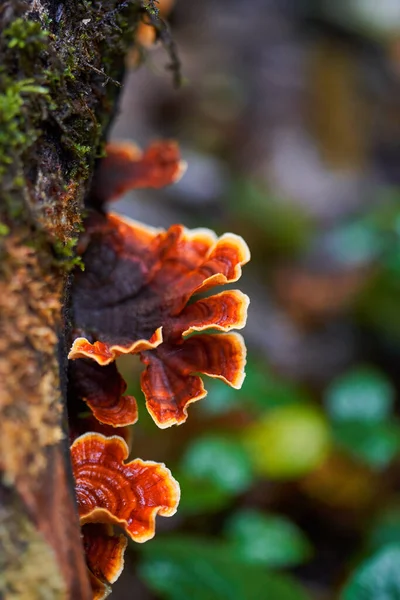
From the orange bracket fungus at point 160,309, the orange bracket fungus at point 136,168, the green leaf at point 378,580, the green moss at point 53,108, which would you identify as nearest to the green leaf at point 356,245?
the green leaf at point 378,580

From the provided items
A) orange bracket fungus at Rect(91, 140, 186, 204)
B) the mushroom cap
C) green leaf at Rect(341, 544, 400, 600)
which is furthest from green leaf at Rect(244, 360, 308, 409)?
the mushroom cap

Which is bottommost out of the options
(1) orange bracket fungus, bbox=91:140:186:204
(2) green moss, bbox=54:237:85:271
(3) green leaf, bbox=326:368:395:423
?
(3) green leaf, bbox=326:368:395:423

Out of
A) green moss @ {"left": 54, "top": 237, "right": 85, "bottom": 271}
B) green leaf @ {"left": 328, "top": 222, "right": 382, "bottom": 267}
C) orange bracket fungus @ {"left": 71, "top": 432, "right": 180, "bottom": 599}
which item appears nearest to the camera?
green moss @ {"left": 54, "top": 237, "right": 85, "bottom": 271}

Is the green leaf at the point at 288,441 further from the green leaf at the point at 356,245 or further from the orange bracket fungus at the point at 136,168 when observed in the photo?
the orange bracket fungus at the point at 136,168

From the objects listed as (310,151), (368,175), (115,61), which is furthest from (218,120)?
(115,61)

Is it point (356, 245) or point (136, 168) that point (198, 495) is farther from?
point (356, 245)

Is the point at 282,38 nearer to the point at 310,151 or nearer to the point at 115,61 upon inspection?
the point at 310,151

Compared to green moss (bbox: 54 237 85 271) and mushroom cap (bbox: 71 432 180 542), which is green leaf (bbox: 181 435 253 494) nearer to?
mushroom cap (bbox: 71 432 180 542)
